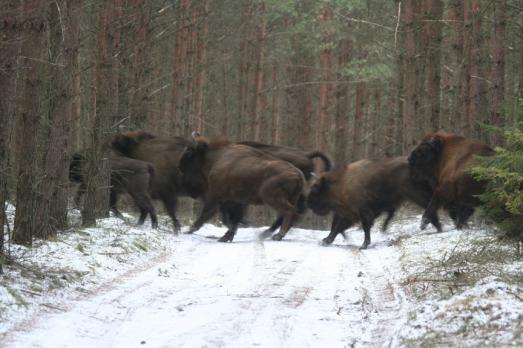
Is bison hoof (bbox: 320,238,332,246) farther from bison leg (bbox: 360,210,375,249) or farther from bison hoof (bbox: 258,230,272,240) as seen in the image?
bison hoof (bbox: 258,230,272,240)

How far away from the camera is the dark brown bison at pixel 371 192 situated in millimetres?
14609

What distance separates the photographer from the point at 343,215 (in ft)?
49.3

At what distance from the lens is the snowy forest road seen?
637 centimetres

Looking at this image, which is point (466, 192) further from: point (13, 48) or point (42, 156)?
point (13, 48)

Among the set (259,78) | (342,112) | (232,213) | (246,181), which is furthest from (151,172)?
(259,78)

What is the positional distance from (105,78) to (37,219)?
12.8 ft

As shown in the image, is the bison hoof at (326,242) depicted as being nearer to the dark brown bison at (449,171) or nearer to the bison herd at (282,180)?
the bison herd at (282,180)

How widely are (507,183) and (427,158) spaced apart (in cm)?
544

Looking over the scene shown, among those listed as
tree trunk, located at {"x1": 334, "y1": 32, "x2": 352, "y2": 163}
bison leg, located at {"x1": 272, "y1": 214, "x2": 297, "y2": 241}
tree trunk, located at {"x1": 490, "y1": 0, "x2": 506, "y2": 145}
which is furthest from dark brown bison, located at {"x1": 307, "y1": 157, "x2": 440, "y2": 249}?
tree trunk, located at {"x1": 334, "y1": 32, "x2": 352, "y2": 163}

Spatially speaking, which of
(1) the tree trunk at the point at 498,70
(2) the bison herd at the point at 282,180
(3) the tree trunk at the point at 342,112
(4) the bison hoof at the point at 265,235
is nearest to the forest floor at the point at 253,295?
(2) the bison herd at the point at 282,180

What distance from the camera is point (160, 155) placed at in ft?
53.4

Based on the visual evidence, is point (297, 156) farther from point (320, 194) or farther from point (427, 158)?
point (427, 158)

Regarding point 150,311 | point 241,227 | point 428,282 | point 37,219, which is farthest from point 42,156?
point 241,227

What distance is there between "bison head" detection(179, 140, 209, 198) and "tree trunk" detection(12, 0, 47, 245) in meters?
6.11
